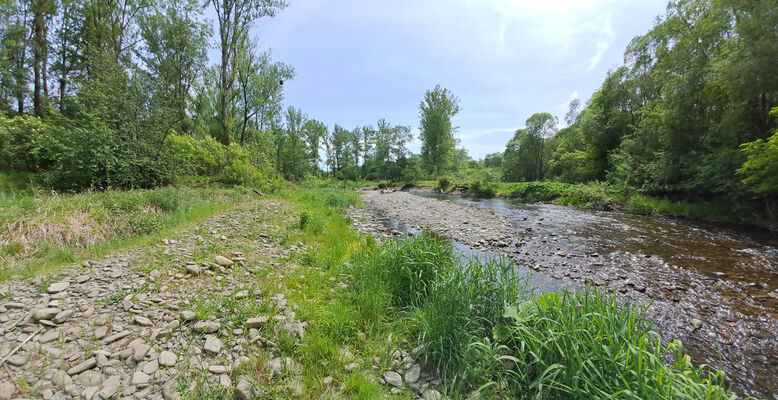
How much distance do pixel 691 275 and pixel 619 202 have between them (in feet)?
45.0

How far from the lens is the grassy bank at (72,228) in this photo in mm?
4508

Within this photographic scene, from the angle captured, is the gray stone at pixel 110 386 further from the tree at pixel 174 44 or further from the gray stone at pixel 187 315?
the tree at pixel 174 44

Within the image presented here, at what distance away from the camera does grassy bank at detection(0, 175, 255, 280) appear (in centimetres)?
451

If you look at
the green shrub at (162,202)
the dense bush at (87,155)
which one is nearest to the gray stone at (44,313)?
the green shrub at (162,202)

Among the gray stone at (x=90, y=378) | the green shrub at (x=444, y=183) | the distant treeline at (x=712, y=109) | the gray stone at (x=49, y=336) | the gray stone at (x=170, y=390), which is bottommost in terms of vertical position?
the gray stone at (x=170, y=390)

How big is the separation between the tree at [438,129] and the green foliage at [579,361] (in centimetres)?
4688

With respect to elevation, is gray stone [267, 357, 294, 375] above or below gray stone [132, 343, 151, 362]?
below

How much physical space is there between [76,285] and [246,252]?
2.57 meters

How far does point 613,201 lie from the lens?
17094 millimetres

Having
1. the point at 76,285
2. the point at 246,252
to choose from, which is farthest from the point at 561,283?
the point at 76,285

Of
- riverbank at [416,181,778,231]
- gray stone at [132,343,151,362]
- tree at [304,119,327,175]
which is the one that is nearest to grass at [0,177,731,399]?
gray stone at [132,343,151,362]

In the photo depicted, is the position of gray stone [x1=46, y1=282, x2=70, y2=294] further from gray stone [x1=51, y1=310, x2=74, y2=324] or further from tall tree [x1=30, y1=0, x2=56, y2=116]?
tall tree [x1=30, y1=0, x2=56, y2=116]

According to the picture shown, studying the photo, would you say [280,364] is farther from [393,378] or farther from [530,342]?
[530,342]

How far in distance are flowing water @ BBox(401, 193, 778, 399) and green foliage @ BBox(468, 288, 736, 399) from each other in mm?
722
